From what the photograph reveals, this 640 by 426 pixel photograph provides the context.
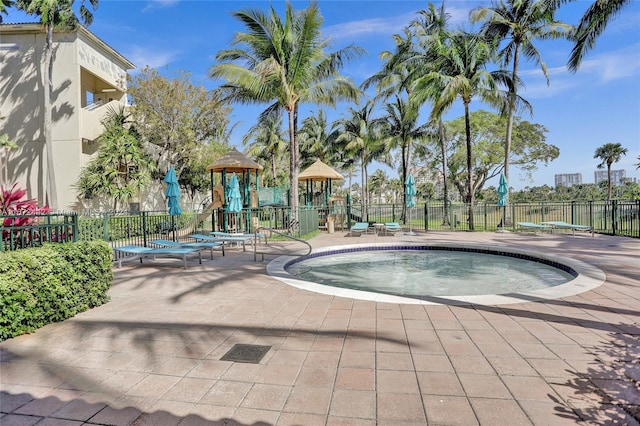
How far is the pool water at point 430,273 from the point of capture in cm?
716

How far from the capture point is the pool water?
7160 millimetres

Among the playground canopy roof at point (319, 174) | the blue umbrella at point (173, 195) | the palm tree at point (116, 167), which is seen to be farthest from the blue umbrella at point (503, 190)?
the palm tree at point (116, 167)

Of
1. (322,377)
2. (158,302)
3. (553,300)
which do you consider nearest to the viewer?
(322,377)

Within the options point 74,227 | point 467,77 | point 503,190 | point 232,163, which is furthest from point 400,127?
point 74,227

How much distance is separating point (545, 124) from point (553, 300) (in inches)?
1188

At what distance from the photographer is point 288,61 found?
14.1m

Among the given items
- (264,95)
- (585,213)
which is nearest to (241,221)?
(264,95)

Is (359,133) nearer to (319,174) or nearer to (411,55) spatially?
(411,55)

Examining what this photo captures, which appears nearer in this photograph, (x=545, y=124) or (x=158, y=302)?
(x=158, y=302)

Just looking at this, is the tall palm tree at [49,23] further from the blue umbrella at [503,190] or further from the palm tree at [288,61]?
the blue umbrella at [503,190]

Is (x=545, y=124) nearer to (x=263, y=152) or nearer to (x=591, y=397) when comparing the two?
(x=263, y=152)

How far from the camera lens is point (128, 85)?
22.5 m

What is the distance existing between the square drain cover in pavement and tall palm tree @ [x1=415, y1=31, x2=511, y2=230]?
15.4 metres

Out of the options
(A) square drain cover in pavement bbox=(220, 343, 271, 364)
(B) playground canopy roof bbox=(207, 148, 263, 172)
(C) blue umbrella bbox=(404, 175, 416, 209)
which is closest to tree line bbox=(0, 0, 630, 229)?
(B) playground canopy roof bbox=(207, 148, 263, 172)
